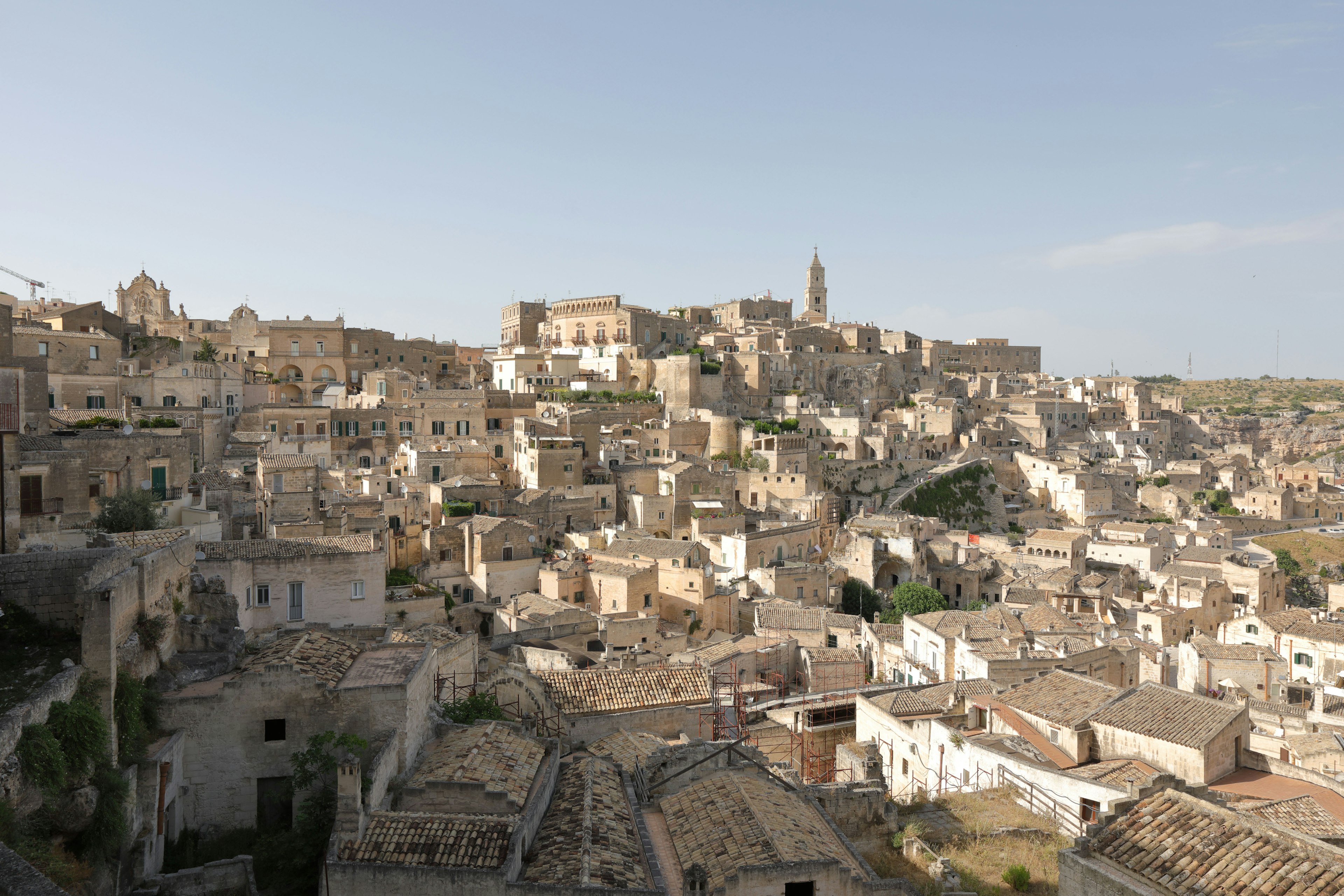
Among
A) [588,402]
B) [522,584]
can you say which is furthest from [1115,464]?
[522,584]

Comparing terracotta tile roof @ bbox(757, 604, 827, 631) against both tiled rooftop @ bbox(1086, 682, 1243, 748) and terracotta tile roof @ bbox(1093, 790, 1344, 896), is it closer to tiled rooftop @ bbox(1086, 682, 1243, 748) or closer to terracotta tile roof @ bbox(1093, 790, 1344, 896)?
tiled rooftop @ bbox(1086, 682, 1243, 748)

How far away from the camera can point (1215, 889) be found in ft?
27.8

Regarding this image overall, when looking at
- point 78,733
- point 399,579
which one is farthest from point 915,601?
point 78,733

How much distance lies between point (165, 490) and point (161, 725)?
11.7 metres

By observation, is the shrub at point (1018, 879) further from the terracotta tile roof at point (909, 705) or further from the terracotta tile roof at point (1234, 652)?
the terracotta tile roof at point (1234, 652)

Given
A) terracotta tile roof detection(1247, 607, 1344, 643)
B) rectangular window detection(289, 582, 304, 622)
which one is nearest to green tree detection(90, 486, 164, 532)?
rectangular window detection(289, 582, 304, 622)

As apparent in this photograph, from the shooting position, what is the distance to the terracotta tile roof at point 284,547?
16953 mm

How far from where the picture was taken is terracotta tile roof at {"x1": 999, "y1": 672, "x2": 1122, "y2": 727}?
1557cm

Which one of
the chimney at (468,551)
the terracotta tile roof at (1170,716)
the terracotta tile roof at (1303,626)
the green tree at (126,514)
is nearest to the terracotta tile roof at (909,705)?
the terracotta tile roof at (1170,716)

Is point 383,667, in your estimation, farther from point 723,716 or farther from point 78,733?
point 723,716

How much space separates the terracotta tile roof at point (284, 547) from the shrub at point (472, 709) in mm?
4429

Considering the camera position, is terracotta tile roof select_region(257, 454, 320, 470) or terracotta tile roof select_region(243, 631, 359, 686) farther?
terracotta tile roof select_region(257, 454, 320, 470)

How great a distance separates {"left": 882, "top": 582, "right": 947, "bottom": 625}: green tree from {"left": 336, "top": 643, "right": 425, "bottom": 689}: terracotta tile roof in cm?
2344

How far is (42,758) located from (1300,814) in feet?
46.6
